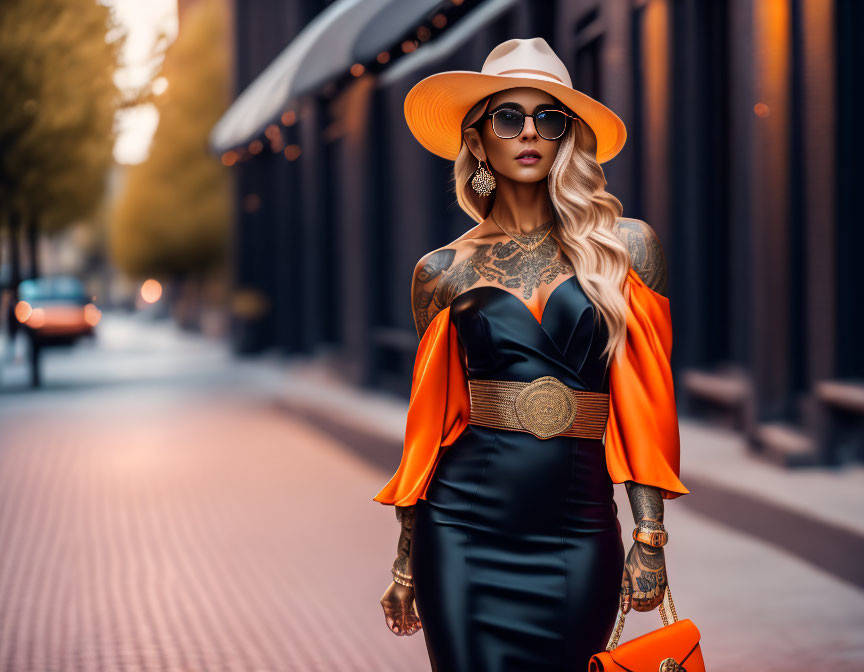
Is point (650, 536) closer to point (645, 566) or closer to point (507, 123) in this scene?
point (645, 566)

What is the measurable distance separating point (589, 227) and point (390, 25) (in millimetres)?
8289

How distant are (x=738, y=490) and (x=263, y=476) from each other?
4.17 metres

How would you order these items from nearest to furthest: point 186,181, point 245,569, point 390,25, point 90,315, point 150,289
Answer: point 245,569
point 390,25
point 90,315
point 186,181
point 150,289

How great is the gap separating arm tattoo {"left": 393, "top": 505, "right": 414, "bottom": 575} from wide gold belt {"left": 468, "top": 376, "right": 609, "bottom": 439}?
32 cm

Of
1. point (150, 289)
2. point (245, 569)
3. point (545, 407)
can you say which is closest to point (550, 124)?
point (545, 407)

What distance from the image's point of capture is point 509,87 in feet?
8.82

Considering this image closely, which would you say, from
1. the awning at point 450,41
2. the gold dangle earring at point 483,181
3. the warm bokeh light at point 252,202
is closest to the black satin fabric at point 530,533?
the gold dangle earring at point 483,181

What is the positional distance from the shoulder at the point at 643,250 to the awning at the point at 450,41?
9303mm

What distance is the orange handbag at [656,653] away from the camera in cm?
247

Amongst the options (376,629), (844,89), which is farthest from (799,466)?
(376,629)

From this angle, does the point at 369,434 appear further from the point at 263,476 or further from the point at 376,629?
the point at 376,629

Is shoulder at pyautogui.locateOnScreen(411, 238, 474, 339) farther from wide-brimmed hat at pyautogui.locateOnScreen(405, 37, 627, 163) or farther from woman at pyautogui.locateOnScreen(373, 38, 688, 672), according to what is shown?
wide-brimmed hat at pyautogui.locateOnScreen(405, 37, 627, 163)

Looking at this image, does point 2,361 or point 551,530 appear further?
point 2,361

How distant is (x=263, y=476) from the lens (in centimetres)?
970
